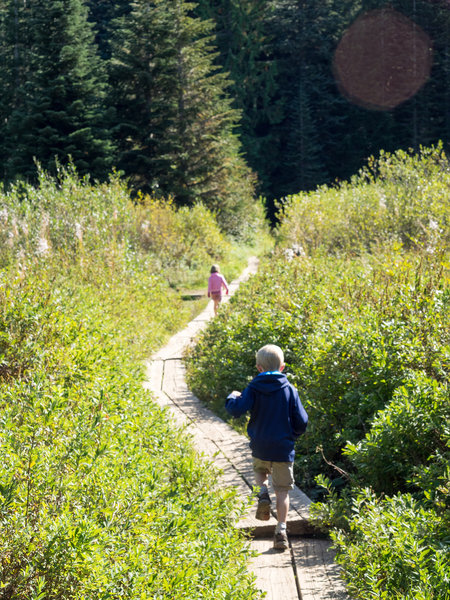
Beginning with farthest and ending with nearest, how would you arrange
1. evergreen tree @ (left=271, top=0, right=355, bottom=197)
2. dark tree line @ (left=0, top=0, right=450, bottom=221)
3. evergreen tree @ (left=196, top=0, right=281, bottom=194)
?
evergreen tree @ (left=271, top=0, right=355, bottom=197), evergreen tree @ (left=196, top=0, right=281, bottom=194), dark tree line @ (left=0, top=0, right=450, bottom=221)

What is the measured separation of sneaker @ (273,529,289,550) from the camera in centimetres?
435

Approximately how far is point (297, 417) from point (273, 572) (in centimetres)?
105

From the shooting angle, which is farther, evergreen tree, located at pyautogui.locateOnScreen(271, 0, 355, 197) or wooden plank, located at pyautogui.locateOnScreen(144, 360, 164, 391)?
evergreen tree, located at pyautogui.locateOnScreen(271, 0, 355, 197)

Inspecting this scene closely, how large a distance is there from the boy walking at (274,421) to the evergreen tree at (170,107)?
68.7ft

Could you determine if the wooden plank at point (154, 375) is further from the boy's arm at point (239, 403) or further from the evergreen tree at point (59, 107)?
the evergreen tree at point (59, 107)

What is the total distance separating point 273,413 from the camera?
15.1ft

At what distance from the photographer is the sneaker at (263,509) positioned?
450 cm

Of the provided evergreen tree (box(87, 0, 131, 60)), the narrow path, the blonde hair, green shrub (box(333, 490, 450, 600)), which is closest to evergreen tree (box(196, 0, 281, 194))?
evergreen tree (box(87, 0, 131, 60))

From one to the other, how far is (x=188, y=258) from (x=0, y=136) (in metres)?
15.6

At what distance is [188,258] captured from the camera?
18.7 meters

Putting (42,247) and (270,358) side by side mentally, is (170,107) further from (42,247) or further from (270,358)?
(270,358)

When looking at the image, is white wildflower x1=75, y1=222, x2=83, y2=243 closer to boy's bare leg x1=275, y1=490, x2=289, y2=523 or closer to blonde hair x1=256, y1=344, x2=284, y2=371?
blonde hair x1=256, y1=344, x2=284, y2=371

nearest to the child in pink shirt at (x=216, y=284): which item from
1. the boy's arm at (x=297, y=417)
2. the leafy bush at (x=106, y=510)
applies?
the leafy bush at (x=106, y=510)

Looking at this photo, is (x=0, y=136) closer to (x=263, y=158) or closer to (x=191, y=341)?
(x=263, y=158)
